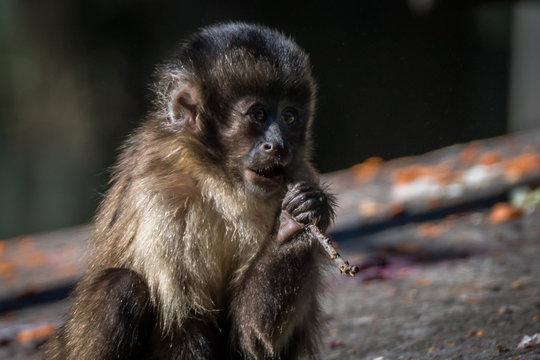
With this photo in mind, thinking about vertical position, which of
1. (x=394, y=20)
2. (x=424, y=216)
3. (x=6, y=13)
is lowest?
(x=424, y=216)

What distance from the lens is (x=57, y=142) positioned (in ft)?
30.6

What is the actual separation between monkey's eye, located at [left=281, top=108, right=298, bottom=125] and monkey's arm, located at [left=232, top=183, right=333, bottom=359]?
30 centimetres

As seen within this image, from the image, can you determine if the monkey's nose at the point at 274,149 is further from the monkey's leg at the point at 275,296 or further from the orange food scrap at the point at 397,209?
the orange food scrap at the point at 397,209

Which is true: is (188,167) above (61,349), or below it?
above

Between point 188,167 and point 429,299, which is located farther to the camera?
point 429,299

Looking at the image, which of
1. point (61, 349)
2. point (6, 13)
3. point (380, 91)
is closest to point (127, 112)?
point (6, 13)

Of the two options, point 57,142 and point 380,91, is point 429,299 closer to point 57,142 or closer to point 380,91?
point 380,91

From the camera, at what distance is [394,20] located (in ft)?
30.6

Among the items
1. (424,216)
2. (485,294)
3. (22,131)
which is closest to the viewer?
(485,294)

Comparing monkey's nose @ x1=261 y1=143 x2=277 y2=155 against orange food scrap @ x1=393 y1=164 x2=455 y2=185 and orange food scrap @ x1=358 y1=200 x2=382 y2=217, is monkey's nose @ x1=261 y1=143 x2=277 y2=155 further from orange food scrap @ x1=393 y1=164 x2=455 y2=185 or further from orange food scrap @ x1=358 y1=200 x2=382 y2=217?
orange food scrap @ x1=393 y1=164 x2=455 y2=185

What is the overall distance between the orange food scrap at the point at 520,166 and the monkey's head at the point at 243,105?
406 centimetres

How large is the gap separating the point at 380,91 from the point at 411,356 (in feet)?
20.1

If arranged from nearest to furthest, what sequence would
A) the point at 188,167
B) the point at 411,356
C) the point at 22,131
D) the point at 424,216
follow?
the point at 188,167 → the point at 411,356 → the point at 424,216 → the point at 22,131

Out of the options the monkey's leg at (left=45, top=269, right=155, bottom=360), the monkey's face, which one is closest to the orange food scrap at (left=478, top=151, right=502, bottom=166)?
the monkey's face
